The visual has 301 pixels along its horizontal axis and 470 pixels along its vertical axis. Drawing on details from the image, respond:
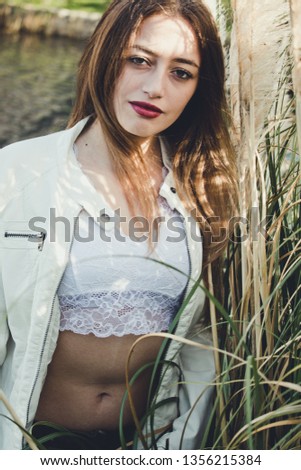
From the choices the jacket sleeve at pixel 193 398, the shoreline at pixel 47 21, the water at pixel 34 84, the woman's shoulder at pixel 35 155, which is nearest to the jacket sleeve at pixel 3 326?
the woman's shoulder at pixel 35 155

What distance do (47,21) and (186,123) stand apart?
787 cm

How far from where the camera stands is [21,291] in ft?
5.32

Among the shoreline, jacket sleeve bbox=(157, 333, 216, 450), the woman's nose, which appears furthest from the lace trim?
the shoreline

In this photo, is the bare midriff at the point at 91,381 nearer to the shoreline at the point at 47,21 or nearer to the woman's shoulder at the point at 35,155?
the woman's shoulder at the point at 35,155

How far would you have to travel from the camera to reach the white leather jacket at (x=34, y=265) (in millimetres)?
1618

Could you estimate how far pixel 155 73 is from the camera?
1.65 meters

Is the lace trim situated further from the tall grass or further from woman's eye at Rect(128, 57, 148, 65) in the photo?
woman's eye at Rect(128, 57, 148, 65)

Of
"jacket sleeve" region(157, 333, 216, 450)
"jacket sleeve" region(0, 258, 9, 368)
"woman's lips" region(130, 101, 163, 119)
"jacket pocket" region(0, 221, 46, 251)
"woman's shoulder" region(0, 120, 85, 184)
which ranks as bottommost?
"jacket sleeve" region(157, 333, 216, 450)

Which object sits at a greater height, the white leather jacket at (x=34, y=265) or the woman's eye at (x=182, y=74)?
the woman's eye at (x=182, y=74)

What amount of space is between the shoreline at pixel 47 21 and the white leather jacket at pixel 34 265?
7850 mm

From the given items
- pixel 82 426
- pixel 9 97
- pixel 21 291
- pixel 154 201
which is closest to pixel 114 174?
pixel 154 201

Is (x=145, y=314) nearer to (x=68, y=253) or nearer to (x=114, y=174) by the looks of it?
(x=68, y=253)

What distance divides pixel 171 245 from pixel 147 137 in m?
0.29

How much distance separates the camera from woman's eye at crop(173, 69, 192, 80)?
5.57 ft
